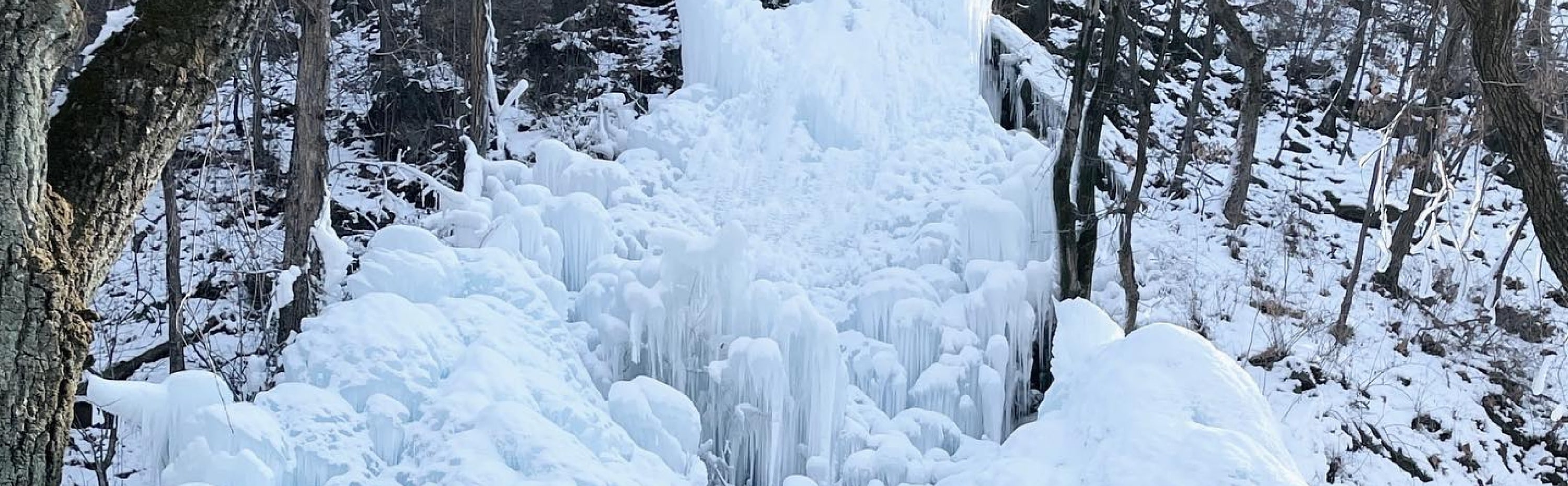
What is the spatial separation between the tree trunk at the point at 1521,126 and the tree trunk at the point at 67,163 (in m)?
4.40

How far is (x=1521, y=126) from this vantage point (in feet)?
14.6

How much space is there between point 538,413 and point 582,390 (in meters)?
0.43

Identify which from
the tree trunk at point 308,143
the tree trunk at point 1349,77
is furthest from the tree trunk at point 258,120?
the tree trunk at point 1349,77

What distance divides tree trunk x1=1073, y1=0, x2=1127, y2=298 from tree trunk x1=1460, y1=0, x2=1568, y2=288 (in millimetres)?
1967

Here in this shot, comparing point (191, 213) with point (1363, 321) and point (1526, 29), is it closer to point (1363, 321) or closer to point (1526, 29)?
point (1363, 321)

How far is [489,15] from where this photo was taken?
7816mm

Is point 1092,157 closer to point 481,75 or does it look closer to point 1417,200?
point 481,75

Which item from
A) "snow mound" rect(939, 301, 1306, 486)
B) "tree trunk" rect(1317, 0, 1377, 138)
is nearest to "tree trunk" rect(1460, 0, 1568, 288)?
"snow mound" rect(939, 301, 1306, 486)

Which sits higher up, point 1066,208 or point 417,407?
point 1066,208

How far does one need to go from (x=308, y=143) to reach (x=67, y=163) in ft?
16.9

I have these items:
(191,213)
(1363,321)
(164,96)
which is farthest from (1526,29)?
(191,213)

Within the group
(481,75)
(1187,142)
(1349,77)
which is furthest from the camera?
(1349,77)

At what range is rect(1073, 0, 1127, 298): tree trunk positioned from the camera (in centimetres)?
616

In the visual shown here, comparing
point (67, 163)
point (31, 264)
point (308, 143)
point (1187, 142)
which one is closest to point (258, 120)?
point (308, 143)
